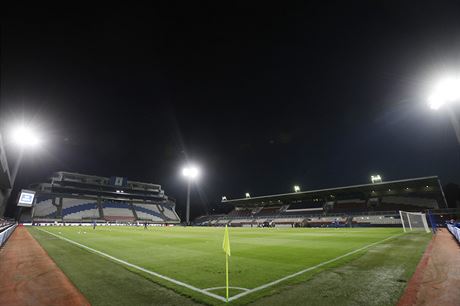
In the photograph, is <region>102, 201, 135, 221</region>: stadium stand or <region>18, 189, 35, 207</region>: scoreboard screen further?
<region>102, 201, 135, 221</region>: stadium stand

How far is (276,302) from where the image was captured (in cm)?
499

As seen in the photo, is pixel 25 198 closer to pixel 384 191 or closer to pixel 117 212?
pixel 117 212

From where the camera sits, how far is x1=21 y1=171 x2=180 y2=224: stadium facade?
6456 cm

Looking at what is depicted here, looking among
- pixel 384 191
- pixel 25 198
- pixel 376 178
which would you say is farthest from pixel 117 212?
pixel 384 191

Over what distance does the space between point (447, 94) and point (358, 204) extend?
53711 millimetres

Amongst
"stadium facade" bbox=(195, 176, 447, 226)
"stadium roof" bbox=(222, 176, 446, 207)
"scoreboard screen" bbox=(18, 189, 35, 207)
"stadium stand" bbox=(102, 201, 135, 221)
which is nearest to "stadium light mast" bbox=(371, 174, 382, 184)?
"stadium roof" bbox=(222, 176, 446, 207)

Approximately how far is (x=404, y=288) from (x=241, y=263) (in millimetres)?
5512

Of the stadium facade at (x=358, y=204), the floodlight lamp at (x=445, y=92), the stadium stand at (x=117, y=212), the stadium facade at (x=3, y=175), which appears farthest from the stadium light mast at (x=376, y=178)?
the stadium stand at (x=117, y=212)

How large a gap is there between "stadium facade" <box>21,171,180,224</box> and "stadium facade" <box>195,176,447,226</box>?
2968 centimetres

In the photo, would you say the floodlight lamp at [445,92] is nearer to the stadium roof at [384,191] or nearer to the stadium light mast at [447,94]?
the stadium light mast at [447,94]

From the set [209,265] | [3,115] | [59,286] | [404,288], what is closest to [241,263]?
[209,265]

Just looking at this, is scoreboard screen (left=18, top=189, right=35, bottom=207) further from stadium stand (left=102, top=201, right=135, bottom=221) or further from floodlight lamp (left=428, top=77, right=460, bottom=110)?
floodlight lamp (left=428, top=77, right=460, bottom=110)

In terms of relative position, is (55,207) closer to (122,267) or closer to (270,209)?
(270,209)

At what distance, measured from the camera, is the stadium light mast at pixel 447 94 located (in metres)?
11.6
